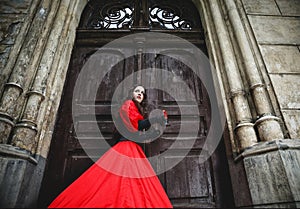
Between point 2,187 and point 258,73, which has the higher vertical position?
point 258,73

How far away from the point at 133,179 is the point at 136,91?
96cm

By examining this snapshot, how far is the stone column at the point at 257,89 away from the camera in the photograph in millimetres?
1820

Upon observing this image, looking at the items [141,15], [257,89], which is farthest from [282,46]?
[141,15]

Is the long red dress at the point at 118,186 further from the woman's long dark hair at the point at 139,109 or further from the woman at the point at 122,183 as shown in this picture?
the woman's long dark hair at the point at 139,109

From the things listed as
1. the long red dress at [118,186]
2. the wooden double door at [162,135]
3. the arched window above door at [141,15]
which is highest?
the arched window above door at [141,15]

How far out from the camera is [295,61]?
229 centimetres

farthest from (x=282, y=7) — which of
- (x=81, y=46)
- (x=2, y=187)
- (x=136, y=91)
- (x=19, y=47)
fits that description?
(x=2, y=187)

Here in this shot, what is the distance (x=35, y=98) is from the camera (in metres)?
2.01

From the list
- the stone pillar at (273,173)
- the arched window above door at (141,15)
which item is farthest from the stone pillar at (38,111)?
the stone pillar at (273,173)

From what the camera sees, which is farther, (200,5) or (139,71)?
(200,5)

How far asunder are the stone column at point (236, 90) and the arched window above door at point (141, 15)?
605 mm

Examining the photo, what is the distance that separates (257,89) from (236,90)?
0.64 feet

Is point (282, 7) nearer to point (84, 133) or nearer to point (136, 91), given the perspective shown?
point (136, 91)

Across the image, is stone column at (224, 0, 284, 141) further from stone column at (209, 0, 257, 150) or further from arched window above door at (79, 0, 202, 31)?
arched window above door at (79, 0, 202, 31)
